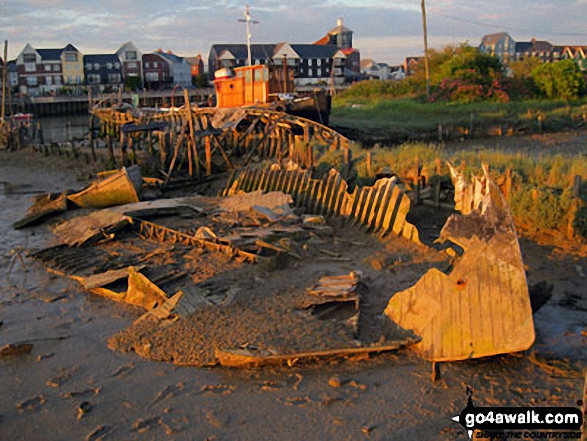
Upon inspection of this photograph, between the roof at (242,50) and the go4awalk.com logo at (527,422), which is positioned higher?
the roof at (242,50)

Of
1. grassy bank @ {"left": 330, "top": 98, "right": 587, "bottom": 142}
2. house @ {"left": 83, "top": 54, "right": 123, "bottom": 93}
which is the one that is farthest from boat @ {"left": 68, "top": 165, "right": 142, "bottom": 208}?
house @ {"left": 83, "top": 54, "right": 123, "bottom": 93}

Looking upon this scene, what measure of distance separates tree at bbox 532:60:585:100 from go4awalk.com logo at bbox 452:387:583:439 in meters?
43.4

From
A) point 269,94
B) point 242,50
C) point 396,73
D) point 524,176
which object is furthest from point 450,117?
point 396,73

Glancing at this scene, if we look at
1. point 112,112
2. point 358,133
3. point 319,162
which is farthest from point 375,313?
point 112,112

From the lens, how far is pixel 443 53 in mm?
52688

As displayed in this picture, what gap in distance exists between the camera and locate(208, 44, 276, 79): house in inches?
3194

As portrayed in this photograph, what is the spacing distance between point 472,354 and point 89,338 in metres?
5.89

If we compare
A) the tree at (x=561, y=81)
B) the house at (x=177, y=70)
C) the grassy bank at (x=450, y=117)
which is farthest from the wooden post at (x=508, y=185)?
the house at (x=177, y=70)

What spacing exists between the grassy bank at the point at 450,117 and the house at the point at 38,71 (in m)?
55.8

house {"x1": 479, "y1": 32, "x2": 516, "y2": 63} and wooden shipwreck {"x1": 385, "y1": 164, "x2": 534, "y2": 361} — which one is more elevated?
house {"x1": 479, "y1": 32, "x2": 516, "y2": 63}

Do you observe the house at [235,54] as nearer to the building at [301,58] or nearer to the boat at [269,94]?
the building at [301,58]

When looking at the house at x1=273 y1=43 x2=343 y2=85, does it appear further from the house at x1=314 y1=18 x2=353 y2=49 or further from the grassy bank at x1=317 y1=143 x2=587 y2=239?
the grassy bank at x1=317 y1=143 x2=587 y2=239

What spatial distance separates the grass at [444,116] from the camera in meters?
33.7

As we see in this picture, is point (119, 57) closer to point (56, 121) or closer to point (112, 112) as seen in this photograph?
point (56, 121)
